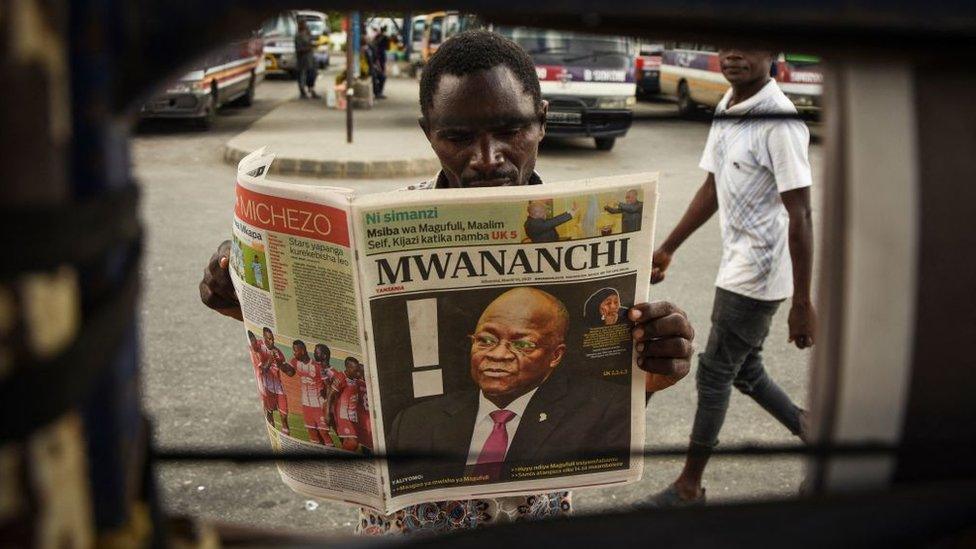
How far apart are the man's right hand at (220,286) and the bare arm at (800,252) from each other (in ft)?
5.45

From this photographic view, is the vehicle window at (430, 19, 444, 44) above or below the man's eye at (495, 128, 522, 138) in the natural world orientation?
below

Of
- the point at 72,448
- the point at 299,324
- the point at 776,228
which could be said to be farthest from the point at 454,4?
the point at 776,228

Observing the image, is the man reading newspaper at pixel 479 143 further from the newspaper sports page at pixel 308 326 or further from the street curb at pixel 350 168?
the street curb at pixel 350 168

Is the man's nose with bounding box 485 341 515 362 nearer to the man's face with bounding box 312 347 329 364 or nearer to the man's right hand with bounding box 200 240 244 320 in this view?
the man's face with bounding box 312 347 329 364

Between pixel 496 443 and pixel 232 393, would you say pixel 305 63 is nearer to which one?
pixel 232 393

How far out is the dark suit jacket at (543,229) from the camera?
4.25 feet

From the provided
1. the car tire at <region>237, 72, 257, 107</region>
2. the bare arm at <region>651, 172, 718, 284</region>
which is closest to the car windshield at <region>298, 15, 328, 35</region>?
the car tire at <region>237, 72, 257, 107</region>

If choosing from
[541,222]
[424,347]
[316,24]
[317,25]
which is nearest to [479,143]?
Result: [541,222]

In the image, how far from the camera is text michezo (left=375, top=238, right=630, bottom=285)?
1.27m

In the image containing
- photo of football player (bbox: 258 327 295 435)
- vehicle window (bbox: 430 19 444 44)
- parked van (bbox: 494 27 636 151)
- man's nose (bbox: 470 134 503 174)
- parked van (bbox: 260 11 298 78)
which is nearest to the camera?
photo of football player (bbox: 258 327 295 435)

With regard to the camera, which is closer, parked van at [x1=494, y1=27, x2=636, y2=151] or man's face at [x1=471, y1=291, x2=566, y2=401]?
man's face at [x1=471, y1=291, x2=566, y2=401]

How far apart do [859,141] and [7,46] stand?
434 millimetres

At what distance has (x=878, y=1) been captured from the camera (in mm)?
490

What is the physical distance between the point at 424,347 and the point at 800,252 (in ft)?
5.52
